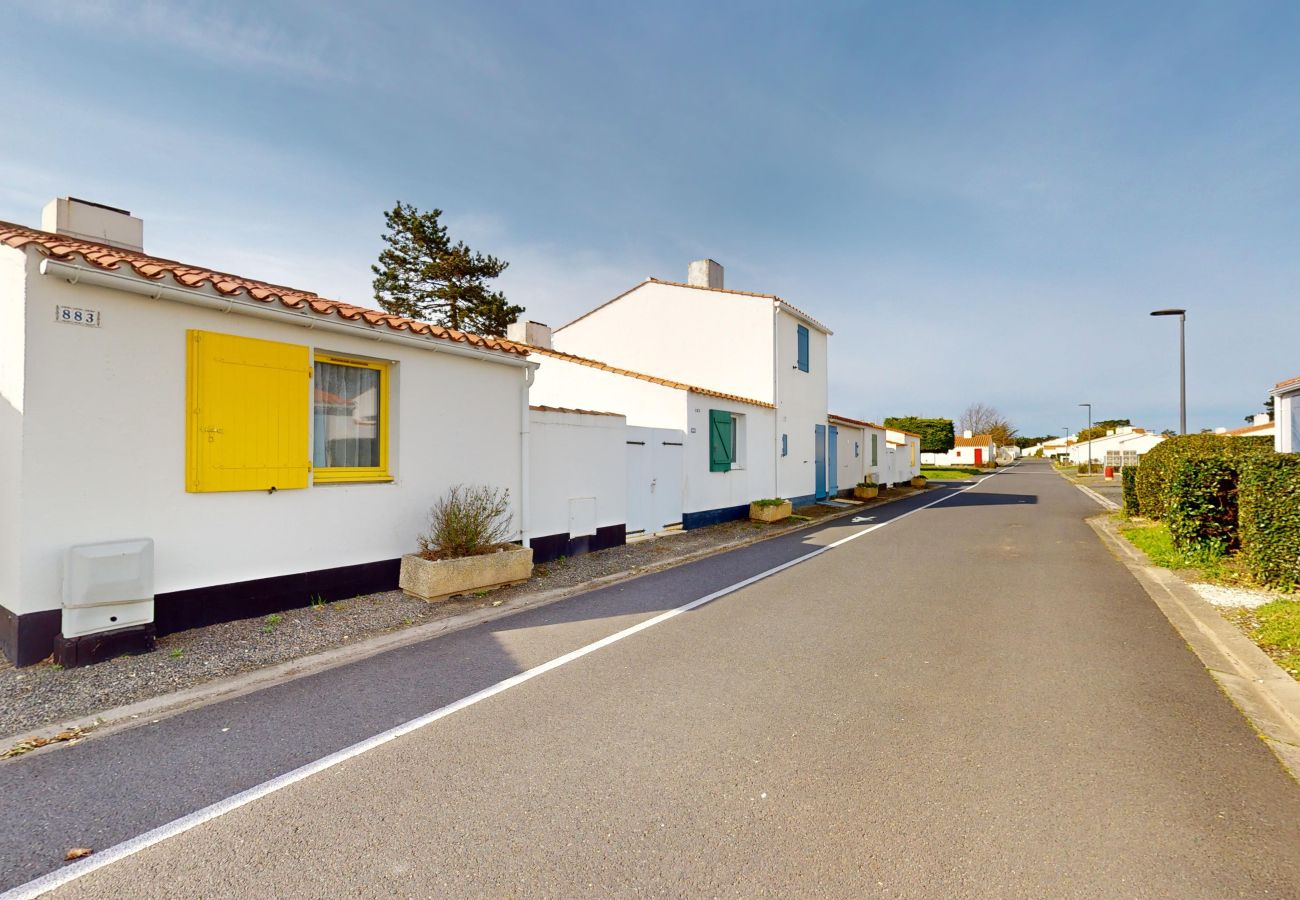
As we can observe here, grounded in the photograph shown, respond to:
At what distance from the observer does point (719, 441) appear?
13.9 m

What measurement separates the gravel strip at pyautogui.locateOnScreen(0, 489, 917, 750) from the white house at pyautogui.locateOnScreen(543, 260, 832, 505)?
33.8 ft

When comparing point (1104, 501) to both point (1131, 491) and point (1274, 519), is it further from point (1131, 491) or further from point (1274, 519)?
point (1274, 519)

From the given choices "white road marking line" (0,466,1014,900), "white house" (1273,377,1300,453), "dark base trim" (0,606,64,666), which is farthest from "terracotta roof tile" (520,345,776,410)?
"white house" (1273,377,1300,453)

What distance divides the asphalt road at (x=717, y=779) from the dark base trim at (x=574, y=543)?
3257mm

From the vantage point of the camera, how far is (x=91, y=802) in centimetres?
293

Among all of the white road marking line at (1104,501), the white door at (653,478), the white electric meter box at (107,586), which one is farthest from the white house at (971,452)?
the white electric meter box at (107,586)

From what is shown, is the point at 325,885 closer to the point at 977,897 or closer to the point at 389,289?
the point at 977,897

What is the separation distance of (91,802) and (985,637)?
6547 mm

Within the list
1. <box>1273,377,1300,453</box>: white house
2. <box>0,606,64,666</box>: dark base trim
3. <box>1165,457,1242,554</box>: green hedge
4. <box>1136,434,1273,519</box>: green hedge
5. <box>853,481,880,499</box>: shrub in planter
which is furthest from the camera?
<box>853,481,880,499</box>: shrub in planter

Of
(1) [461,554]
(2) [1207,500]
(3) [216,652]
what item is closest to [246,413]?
(3) [216,652]

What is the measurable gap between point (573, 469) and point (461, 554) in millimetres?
3023

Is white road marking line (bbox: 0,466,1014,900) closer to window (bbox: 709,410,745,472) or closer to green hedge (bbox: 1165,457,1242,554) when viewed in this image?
window (bbox: 709,410,745,472)

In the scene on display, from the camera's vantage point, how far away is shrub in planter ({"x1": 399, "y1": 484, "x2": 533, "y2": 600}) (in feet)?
21.5

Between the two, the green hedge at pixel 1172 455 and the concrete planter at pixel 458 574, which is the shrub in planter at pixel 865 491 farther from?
the concrete planter at pixel 458 574
